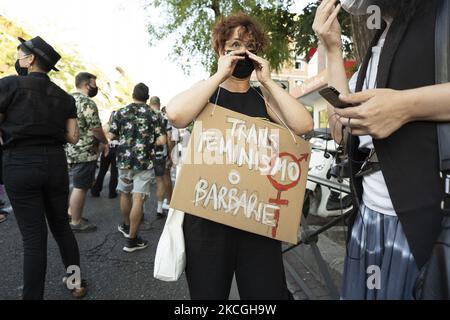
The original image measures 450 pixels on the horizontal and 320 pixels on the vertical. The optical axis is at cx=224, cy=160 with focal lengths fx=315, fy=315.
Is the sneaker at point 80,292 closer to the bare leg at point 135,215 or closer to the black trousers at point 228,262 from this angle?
the bare leg at point 135,215

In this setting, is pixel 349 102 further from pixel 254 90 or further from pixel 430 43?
pixel 254 90

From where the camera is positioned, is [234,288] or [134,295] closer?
[134,295]

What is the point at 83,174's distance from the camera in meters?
4.16

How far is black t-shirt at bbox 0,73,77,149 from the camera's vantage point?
2.25 metres

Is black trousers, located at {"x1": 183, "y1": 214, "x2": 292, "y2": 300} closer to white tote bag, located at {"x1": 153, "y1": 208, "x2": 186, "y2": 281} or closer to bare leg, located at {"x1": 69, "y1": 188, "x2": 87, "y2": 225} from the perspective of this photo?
white tote bag, located at {"x1": 153, "y1": 208, "x2": 186, "y2": 281}

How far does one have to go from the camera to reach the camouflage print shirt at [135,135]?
385cm

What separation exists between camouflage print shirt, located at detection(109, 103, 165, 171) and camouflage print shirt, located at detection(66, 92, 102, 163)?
A: 1.42ft

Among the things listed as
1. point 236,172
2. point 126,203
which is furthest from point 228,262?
point 126,203

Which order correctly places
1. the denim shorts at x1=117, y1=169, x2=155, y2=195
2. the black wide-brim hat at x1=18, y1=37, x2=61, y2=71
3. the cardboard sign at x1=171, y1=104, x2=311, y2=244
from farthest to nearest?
the denim shorts at x1=117, y1=169, x2=155, y2=195, the black wide-brim hat at x1=18, y1=37, x2=61, y2=71, the cardboard sign at x1=171, y1=104, x2=311, y2=244

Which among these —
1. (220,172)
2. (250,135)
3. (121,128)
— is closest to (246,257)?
(220,172)

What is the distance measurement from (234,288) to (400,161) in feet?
7.82

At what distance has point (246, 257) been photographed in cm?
155

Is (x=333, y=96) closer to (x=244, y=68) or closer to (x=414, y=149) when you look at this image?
(x=414, y=149)

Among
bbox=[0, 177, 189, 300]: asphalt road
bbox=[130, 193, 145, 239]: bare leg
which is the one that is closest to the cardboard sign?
bbox=[0, 177, 189, 300]: asphalt road
